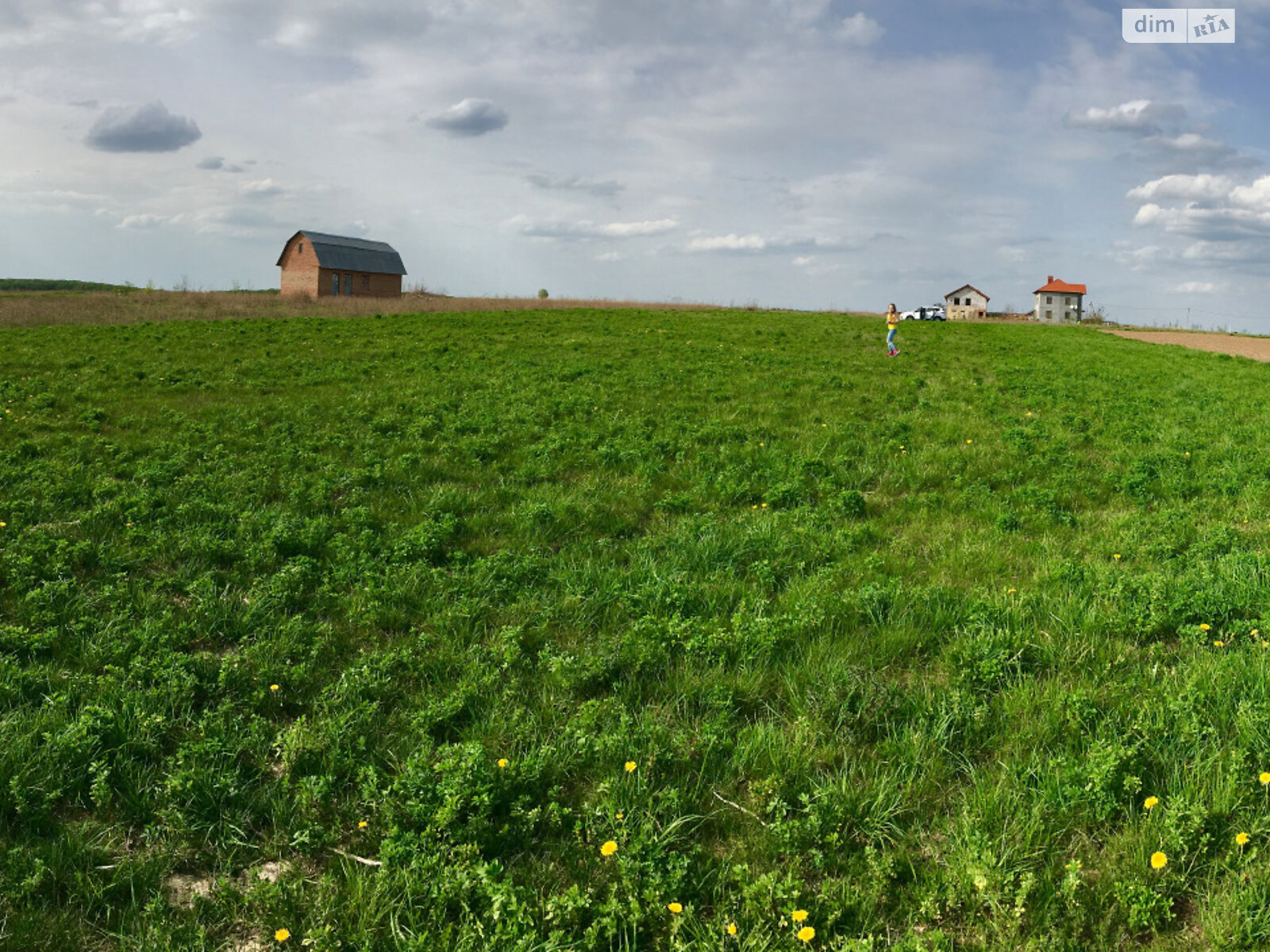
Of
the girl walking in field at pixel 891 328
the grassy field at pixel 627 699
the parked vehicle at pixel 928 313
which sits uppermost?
the parked vehicle at pixel 928 313

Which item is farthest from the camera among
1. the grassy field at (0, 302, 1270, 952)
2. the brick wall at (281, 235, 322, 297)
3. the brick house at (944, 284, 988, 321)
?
the brick house at (944, 284, 988, 321)

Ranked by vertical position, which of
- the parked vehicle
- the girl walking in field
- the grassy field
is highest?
the parked vehicle

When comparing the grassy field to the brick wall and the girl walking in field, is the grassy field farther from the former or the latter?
the brick wall

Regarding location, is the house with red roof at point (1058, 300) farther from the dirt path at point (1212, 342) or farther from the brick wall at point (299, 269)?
the brick wall at point (299, 269)

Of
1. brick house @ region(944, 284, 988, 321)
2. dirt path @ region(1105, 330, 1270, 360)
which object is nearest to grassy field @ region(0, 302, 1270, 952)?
dirt path @ region(1105, 330, 1270, 360)

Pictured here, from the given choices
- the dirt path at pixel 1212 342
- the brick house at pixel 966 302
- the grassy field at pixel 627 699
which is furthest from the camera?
the brick house at pixel 966 302

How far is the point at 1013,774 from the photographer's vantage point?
4273mm

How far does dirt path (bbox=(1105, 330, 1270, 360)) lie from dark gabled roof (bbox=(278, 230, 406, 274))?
180ft

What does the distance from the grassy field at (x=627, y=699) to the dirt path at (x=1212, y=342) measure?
28.2 meters

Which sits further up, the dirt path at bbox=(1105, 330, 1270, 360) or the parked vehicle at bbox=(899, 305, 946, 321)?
the parked vehicle at bbox=(899, 305, 946, 321)

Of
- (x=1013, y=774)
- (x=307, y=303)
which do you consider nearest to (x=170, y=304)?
(x=307, y=303)

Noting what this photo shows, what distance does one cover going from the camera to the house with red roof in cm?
9181

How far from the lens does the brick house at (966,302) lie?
88938mm

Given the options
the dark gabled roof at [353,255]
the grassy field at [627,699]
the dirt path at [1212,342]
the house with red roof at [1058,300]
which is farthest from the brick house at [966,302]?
the grassy field at [627,699]
